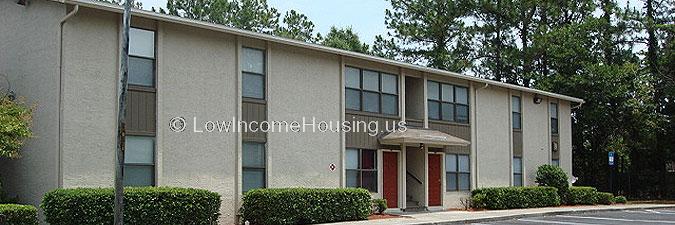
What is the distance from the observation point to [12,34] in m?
17.9

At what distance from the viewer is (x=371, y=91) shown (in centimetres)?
2347

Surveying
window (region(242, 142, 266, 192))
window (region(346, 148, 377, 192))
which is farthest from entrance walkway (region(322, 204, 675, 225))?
window (region(242, 142, 266, 192))

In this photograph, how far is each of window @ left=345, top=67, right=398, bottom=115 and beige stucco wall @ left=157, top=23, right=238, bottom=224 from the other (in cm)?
453

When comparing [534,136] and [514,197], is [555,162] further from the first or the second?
[514,197]

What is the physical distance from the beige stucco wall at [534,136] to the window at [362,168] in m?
8.57

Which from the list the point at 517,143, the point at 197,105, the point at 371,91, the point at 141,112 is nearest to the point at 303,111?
the point at 371,91

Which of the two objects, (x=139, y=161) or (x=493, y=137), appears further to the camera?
(x=493, y=137)

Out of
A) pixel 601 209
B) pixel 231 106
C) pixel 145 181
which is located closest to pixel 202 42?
pixel 231 106

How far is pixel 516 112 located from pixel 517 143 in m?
1.19

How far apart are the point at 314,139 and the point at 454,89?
7284 mm

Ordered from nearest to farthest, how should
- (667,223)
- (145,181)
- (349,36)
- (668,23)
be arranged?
(145,181) < (667,223) < (668,23) < (349,36)

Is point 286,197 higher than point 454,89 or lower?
lower

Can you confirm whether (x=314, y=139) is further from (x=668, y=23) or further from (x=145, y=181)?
(x=668, y=23)

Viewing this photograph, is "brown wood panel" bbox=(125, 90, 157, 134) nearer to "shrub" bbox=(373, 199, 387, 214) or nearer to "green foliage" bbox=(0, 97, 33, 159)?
"green foliage" bbox=(0, 97, 33, 159)
